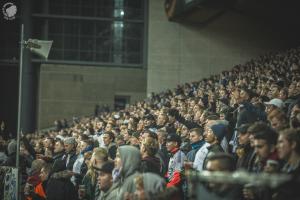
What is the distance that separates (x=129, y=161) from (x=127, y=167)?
7cm

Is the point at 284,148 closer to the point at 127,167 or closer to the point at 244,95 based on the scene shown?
the point at 127,167

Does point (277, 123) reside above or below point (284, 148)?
above

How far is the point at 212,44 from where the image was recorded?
3141 centimetres

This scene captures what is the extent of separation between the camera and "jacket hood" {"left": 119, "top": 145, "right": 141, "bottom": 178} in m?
5.92

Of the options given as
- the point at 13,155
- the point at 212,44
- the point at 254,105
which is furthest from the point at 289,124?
the point at 212,44

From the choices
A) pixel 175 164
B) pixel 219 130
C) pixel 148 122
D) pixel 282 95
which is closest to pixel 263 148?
pixel 219 130

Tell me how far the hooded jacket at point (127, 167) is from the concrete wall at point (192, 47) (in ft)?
82.8

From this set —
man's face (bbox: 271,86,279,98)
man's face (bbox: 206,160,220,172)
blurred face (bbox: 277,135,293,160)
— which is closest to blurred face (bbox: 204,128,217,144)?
man's face (bbox: 206,160,220,172)

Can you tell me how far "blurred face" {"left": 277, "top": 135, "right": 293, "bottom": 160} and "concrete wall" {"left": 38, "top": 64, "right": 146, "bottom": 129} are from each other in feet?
89.3

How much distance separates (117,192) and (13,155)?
21.3 feet

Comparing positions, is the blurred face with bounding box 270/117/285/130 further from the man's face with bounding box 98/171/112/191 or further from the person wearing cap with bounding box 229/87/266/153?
the man's face with bounding box 98/171/112/191

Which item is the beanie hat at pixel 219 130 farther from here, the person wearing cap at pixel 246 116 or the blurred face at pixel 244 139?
the blurred face at pixel 244 139

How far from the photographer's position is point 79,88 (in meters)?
32.2

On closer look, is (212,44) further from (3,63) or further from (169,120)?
(169,120)
